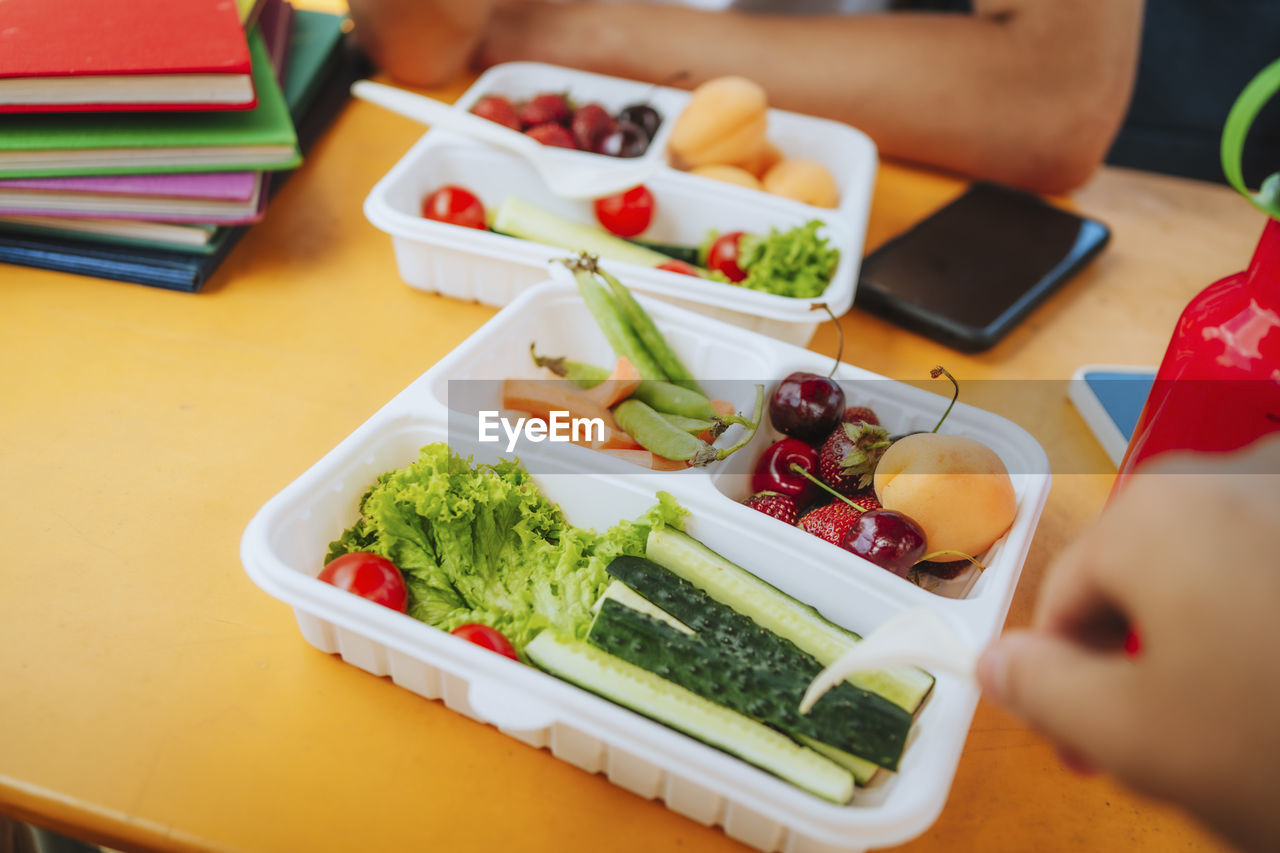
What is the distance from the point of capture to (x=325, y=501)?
89cm

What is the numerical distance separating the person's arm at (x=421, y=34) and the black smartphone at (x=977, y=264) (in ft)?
3.34

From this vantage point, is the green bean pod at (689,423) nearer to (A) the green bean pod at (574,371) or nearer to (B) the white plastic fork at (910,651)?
(A) the green bean pod at (574,371)

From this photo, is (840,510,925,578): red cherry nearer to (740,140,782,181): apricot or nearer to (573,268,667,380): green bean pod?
(573,268,667,380): green bean pod

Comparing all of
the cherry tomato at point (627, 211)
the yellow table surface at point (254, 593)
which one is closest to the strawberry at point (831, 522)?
the yellow table surface at point (254, 593)

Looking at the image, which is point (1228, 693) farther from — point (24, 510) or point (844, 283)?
point (24, 510)

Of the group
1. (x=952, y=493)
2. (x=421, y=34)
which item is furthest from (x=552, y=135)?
(x=952, y=493)

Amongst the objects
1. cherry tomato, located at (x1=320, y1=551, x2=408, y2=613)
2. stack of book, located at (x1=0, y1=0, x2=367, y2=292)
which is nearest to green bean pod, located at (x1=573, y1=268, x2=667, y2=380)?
cherry tomato, located at (x1=320, y1=551, x2=408, y2=613)

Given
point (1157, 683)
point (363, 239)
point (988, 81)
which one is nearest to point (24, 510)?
point (363, 239)

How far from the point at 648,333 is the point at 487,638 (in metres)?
0.51

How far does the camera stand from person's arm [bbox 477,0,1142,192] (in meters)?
1.71

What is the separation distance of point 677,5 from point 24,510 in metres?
1.59

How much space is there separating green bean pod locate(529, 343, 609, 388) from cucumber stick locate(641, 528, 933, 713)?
1.11 ft

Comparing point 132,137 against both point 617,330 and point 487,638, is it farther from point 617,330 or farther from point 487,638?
point 487,638

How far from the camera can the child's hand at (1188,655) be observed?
1.23ft
